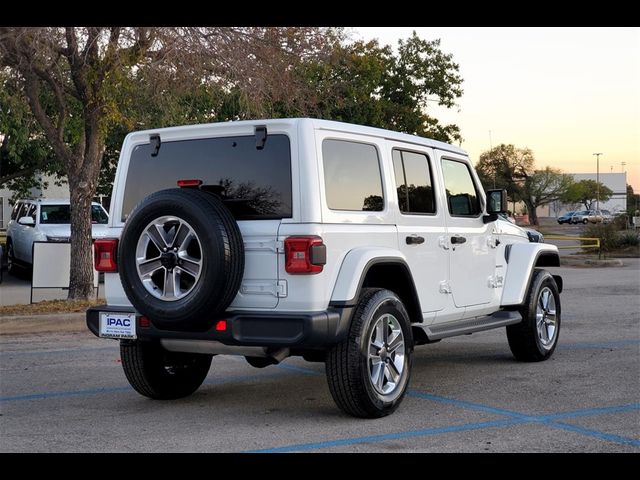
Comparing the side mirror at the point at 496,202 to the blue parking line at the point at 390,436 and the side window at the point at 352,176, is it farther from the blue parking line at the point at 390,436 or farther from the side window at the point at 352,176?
the blue parking line at the point at 390,436

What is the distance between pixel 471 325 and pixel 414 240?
1.21 metres

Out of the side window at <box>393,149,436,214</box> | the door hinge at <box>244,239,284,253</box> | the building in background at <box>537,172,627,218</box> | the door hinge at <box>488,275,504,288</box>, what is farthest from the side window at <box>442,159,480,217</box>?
the building in background at <box>537,172,627,218</box>

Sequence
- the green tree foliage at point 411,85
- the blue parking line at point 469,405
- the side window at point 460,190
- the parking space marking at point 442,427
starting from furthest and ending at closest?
the green tree foliage at point 411,85 < the side window at point 460,190 < the blue parking line at point 469,405 < the parking space marking at point 442,427

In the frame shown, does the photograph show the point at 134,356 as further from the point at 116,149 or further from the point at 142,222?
the point at 116,149

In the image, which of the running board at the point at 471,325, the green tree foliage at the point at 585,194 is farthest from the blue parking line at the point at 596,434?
the green tree foliage at the point at 585,194

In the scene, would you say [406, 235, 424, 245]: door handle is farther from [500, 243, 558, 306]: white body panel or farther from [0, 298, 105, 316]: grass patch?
[0, 298, 105, 316]: grass patch

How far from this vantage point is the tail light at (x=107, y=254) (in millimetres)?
7043

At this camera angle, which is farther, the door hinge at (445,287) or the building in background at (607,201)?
the building in background at (607,201)

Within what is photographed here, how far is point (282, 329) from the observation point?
6.24 meters

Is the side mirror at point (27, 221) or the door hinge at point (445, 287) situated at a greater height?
the side mirror at point (27, 221)

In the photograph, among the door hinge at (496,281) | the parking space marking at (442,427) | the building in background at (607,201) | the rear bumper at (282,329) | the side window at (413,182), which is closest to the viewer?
the parking space marking at (442,427)

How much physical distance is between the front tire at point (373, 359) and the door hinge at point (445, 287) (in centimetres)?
85

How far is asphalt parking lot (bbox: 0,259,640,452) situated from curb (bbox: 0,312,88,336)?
1.33 metres
